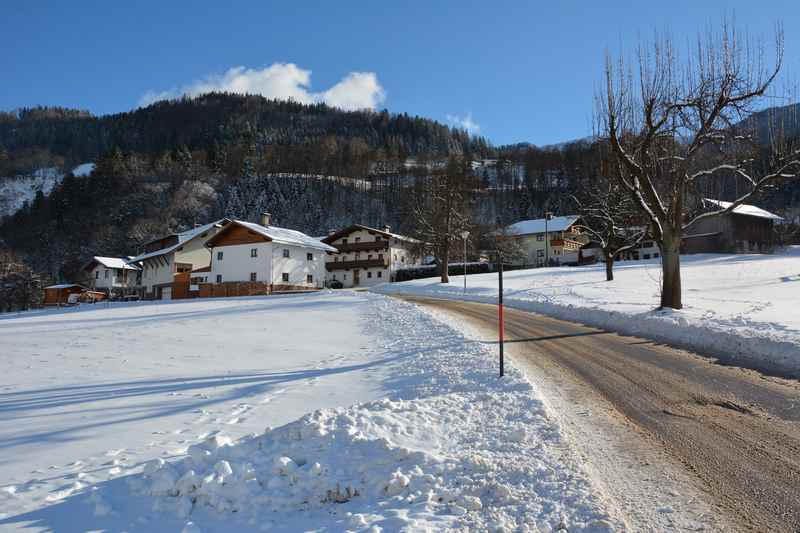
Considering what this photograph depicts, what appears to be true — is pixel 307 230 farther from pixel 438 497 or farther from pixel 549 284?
pixel 438 497

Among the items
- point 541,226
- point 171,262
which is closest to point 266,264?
point 171,262

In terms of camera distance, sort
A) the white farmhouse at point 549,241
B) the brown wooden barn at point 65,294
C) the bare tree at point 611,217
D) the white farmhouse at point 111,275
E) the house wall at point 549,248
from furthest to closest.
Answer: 1. the white farmhouse at point 549,241
2. the house wall at point 549,248
3. the white farmhouse at point 111,275
4. the brown wooden barn at point 65,294
5. the bare tree at point 611,217

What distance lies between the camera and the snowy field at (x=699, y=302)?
1158 centimetres

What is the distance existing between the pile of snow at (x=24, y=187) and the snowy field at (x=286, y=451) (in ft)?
533

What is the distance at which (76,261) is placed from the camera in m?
99.9

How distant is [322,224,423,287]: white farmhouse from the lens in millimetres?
70750

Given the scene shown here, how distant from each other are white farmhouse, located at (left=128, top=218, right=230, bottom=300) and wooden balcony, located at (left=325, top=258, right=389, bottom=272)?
1717cm

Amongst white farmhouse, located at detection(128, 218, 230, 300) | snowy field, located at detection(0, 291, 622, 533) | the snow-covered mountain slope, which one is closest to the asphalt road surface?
snowy field, located at detection(0, 291, 622, 533)

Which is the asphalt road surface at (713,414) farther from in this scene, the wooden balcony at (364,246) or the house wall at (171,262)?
the house wall at (171,262)

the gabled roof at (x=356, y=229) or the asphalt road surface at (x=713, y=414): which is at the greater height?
the gabled roof at (x=356, y=229)

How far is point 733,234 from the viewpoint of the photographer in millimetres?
61281

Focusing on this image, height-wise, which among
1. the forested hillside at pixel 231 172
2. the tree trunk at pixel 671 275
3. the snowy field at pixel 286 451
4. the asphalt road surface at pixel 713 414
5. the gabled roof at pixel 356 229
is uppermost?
the forested hillside at pixel 231 172

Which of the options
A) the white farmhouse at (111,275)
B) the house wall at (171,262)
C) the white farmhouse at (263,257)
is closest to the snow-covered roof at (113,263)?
the white farmhouse at (111,275)

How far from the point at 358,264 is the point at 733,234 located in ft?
169
